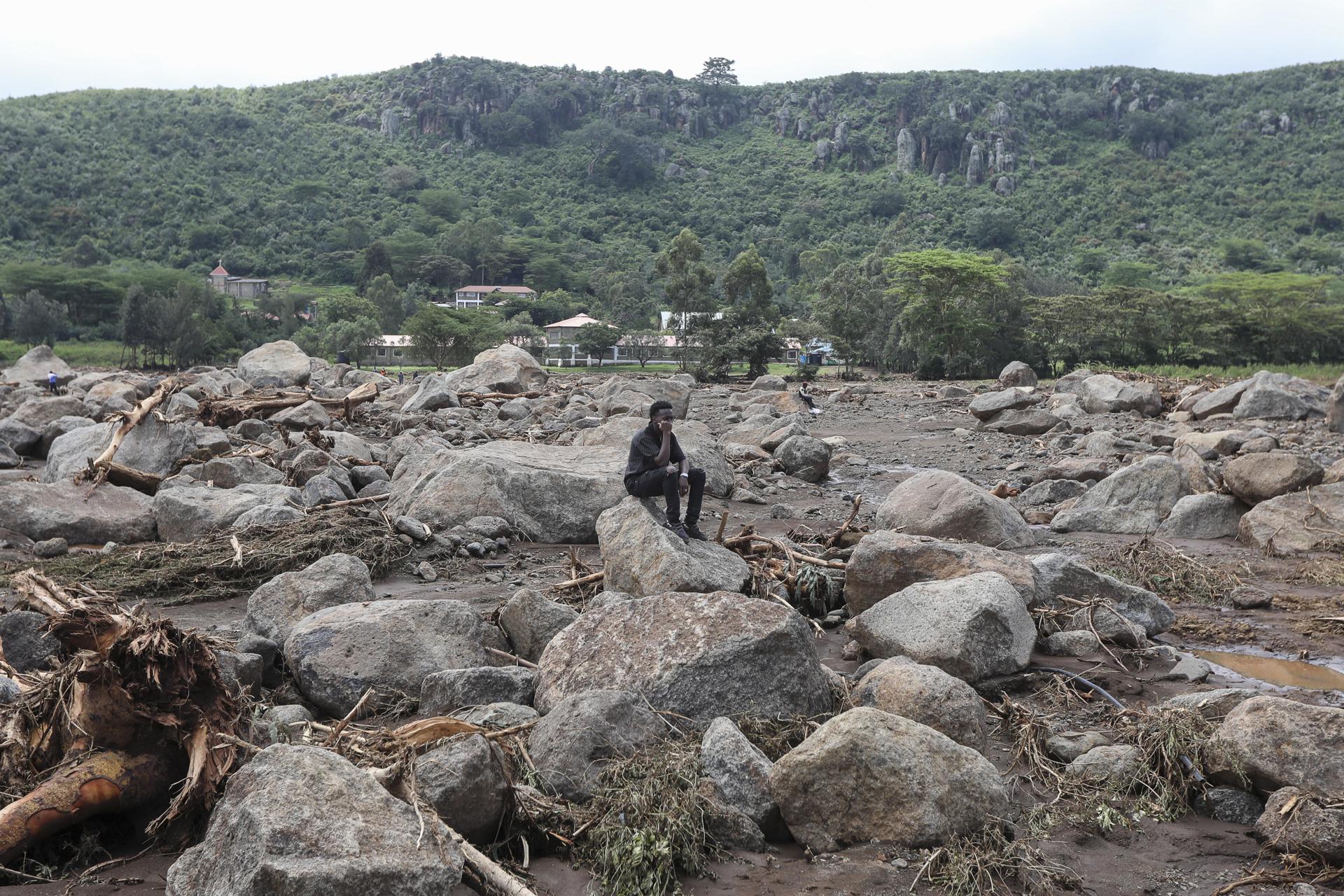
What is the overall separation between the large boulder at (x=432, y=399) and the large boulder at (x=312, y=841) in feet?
58.1

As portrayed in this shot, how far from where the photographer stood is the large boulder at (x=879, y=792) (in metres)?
4.42

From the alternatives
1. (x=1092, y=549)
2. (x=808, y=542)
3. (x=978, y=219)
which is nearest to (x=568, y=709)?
(x=808, y=542)

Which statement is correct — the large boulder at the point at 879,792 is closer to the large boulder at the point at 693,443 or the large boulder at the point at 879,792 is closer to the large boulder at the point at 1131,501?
the large boulder at the point at 693,443

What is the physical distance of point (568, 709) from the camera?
4.89 metres

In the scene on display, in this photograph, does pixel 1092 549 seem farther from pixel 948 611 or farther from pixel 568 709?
pixel 568 709

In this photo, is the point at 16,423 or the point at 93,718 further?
the point at 16,423

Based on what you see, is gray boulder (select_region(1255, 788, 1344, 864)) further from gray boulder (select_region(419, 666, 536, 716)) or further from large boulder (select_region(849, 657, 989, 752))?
gray boulder (select_region(419, 666, 536, 716))

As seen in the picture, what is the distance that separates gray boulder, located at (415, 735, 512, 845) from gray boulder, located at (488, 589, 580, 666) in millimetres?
2214

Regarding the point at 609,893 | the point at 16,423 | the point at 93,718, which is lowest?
the point at 16,423

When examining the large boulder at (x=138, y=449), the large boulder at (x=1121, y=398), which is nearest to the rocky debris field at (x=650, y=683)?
the large boulder at (x=138, y=449)

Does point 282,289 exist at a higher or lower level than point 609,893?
lower

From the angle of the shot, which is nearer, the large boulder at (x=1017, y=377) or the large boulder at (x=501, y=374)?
the large boulder at (x=501, y=374)

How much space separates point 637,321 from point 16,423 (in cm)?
4792

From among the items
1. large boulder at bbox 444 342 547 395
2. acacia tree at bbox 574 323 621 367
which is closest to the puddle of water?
large boulder at bbox 444 342 547 395
